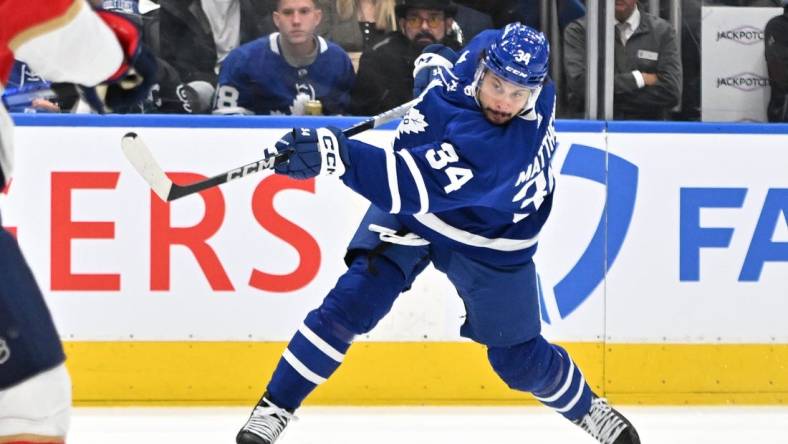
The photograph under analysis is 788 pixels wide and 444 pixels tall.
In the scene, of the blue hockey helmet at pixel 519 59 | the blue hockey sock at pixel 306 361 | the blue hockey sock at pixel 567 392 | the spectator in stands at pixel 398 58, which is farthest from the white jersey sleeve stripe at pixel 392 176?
the spectator in stands at pixel 398 58

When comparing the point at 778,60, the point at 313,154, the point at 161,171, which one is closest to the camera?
the point at 313,154

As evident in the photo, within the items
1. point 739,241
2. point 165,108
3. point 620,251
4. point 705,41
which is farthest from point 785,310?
point 165,108

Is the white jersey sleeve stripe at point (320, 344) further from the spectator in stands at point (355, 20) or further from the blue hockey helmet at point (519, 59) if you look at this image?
the spectator in stands at point (355, 20)

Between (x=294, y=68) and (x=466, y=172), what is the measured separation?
129cm

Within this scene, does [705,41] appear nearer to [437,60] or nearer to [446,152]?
[437,60]

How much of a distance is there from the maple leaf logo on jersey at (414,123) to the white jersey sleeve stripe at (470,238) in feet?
0.68

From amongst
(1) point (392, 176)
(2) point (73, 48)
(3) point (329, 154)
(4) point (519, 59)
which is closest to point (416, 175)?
(1) point (392, 176)

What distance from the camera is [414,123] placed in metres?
2.94

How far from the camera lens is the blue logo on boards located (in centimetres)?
370

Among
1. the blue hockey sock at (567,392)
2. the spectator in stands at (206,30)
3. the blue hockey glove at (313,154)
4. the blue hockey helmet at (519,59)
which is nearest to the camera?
the blue hockey glove at (313,154)

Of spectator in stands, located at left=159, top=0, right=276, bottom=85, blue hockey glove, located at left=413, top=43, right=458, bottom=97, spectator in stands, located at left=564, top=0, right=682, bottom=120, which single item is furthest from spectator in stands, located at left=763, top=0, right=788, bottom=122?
spectator in stands, located at left=159, top=0, right=276, bottom=85

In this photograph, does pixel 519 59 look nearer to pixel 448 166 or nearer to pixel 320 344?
pixel 448 166

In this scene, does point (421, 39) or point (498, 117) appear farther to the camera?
point (421, 39)

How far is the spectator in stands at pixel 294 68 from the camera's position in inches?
147
